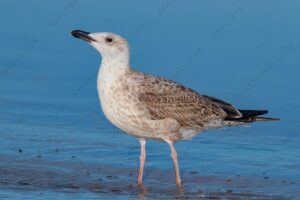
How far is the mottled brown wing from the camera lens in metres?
12.7

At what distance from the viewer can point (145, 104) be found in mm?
12508

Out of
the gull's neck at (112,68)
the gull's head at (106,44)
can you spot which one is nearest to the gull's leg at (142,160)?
the gull's neck at (112,68)

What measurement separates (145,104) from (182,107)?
679 millimetres

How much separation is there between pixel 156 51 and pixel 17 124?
3.79 meters

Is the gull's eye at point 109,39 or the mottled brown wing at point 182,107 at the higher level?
the gull's eye at point 109,39

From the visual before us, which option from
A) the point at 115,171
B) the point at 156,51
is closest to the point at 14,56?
the point at 156,51

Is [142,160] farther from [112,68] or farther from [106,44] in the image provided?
[106,44]

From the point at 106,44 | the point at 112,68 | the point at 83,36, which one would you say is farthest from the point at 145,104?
the point at 83,36

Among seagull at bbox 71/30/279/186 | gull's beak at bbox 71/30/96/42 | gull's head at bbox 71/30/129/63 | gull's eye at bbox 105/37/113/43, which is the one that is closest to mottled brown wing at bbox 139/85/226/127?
seagull at bbox 71/30/279/186

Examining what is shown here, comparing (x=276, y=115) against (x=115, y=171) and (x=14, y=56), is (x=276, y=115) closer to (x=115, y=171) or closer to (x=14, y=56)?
(x=115, y=171)

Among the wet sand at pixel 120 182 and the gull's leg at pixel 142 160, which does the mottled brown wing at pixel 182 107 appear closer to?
the gull's leg at pixel 142 160

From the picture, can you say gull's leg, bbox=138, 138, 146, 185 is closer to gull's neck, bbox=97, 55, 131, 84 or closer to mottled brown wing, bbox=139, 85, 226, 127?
mottled brown wing, bbox=139, 85, 226, 127

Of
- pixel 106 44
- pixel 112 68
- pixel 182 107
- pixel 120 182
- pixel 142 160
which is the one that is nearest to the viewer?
pixel 120 182

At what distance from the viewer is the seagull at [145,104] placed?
1230cm
